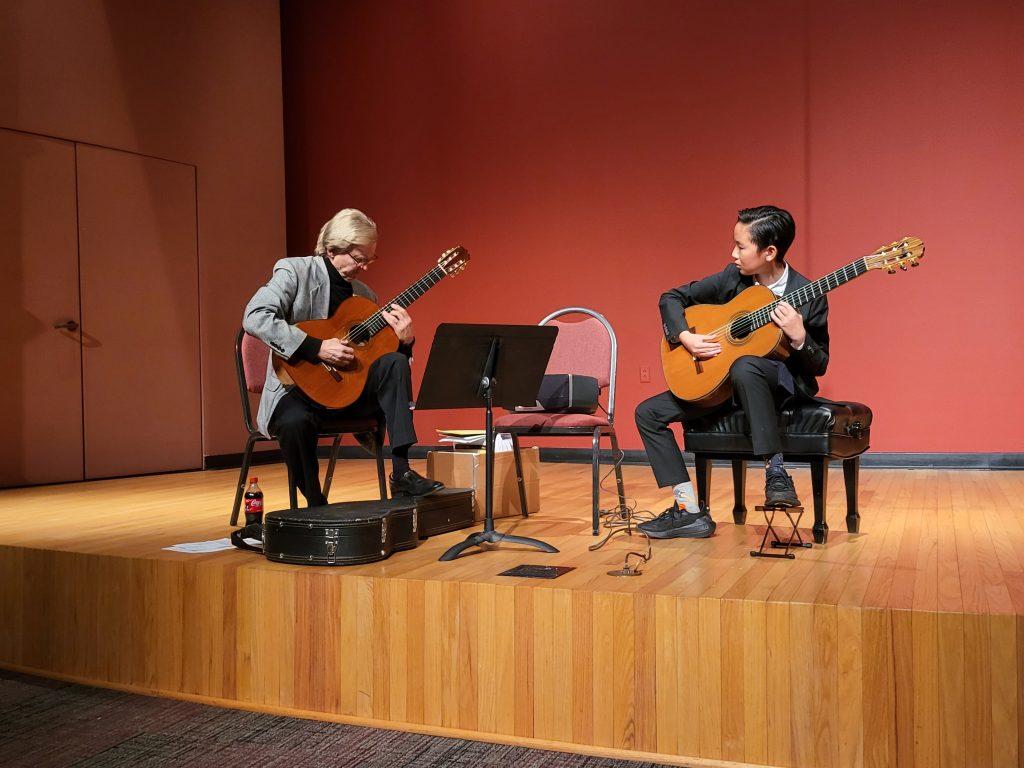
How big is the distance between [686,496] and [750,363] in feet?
1.52

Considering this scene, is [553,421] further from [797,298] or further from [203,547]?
[203,547]

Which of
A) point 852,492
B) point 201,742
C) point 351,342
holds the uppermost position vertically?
point 351,342

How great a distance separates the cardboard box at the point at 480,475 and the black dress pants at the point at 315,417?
1.51ft

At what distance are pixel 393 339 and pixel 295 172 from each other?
4491mm

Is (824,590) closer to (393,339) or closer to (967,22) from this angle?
(393,339)

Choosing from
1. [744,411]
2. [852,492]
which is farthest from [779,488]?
[744,411]

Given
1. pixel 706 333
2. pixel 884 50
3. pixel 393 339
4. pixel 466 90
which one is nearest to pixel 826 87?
pixel 884 50

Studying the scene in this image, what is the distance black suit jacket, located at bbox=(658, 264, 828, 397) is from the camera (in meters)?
2.80

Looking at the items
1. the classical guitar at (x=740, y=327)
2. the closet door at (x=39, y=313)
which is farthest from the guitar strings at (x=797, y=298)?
the closet door at (x=39, y=313)

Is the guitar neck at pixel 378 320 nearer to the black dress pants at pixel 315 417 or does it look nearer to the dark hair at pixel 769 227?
the black dress pants at pixel 315 417

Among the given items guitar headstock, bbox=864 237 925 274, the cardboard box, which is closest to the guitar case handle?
the cardboard box

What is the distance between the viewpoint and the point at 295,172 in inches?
284

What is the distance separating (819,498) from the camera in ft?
9.04

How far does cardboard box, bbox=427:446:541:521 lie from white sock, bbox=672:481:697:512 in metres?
0.76
